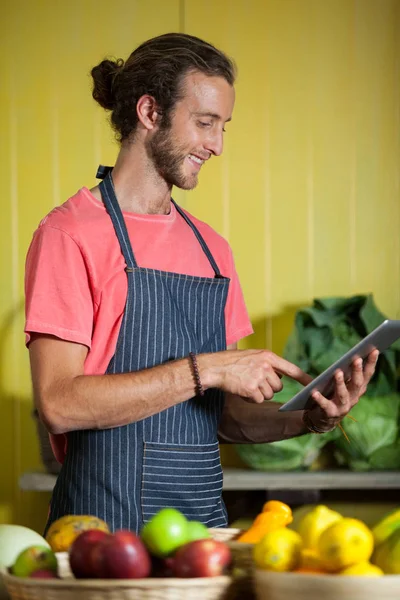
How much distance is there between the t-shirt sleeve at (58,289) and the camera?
1792 mm

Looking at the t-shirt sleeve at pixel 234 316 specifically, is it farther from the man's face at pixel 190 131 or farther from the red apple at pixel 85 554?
the red apple at pixel 85 554

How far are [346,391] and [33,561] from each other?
2.67ft

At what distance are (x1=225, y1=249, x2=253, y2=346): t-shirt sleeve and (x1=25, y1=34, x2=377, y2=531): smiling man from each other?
37 mm

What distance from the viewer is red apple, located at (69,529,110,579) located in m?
1.11

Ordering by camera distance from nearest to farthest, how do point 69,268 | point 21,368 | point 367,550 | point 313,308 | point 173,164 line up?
1. point 367,550
2. point 69,268
3. point 173,164
4. point 313,308
5. point 21,368

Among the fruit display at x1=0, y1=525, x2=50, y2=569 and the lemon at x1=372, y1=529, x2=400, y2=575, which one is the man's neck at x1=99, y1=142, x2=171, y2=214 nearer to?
the fruit display at x1=0, y1=525, x2=50, y2=569

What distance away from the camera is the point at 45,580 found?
110 cm

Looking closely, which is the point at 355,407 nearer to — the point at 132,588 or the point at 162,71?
the point at 162,71

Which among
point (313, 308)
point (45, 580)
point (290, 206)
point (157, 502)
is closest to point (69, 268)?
point (157, 502)

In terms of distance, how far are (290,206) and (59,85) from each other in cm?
100

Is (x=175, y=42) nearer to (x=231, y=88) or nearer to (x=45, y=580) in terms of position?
(x=231, y=88)

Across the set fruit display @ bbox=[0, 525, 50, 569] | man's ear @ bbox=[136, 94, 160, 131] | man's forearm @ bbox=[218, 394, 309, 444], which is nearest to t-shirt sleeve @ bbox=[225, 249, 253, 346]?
man's forearm @ bbox=[218, 394, 309, 444]

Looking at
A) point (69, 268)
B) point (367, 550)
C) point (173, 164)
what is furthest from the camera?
point (173, 164)

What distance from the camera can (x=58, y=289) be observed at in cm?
182
